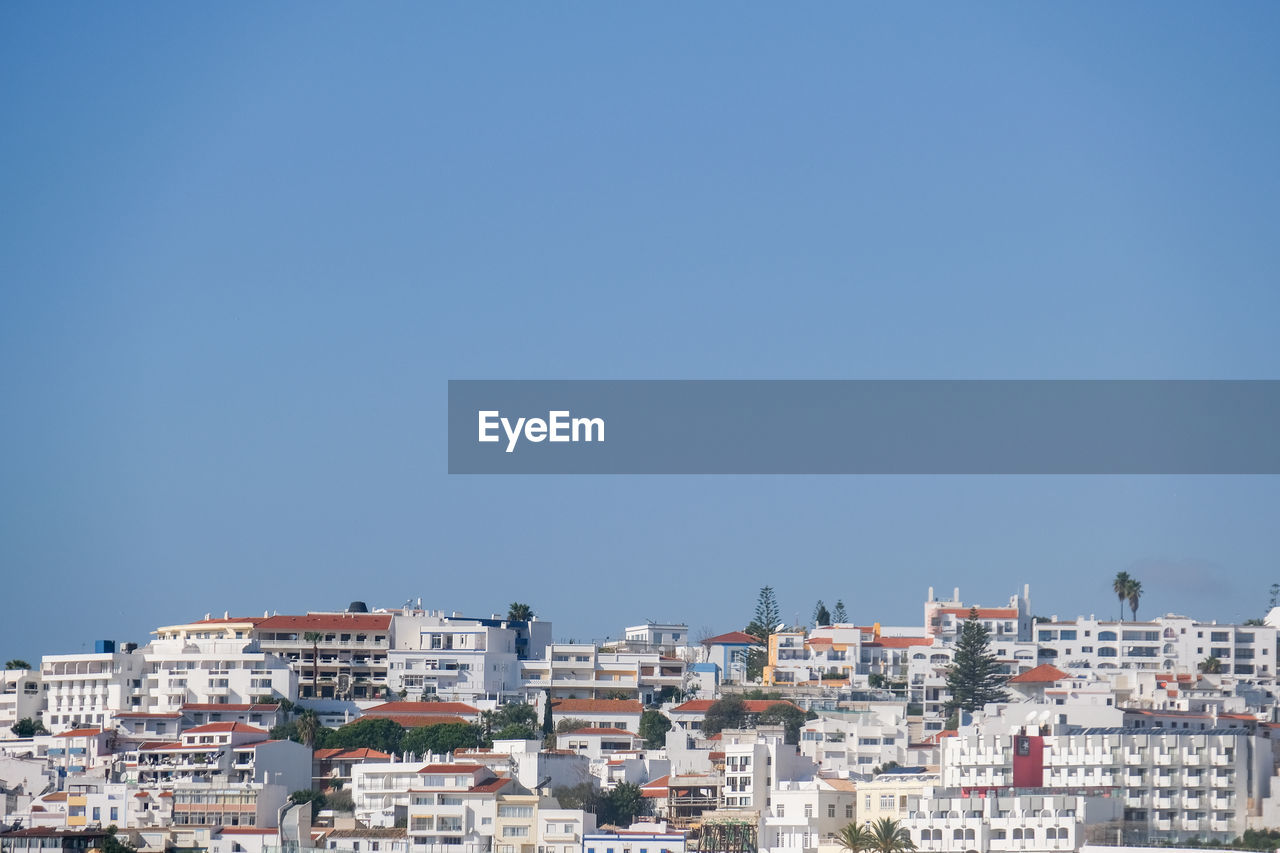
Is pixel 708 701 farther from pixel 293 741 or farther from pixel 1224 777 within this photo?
pixel 1224 777

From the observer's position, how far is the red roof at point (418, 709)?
8794 cm

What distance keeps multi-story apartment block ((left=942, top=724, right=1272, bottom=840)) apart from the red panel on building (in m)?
0.03

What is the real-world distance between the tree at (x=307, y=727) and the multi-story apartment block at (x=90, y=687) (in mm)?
8280

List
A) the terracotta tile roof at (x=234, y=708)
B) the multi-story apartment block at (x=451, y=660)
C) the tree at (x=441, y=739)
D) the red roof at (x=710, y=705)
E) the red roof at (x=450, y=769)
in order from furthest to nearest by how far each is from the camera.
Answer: the multi-story apartment block at (x=451, y=660)
the red roof at (x=710, y=705)
the terracotta tile roof at (x=234, y=708)
the tree at (x=441, y=739)
the red roof at (x=450, y=769)

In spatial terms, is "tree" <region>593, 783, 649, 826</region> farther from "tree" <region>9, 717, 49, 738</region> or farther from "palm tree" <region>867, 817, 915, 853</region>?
"tree" <region>9, 717, 49, 738</region>

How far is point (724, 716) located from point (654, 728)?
3.04m

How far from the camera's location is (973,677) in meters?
95.8

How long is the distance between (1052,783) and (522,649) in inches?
1488

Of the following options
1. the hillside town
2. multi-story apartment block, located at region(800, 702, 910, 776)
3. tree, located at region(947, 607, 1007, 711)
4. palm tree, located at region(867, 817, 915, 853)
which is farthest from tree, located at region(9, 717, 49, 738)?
palm tree, located at region(867, 817, 915, 853)

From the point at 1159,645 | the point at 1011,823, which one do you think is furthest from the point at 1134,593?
the point at 1011,823

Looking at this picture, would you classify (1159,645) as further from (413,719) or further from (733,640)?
(413,719)

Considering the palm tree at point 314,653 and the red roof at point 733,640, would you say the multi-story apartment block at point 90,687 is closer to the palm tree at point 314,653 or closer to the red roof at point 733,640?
the palm tree at point 314,653

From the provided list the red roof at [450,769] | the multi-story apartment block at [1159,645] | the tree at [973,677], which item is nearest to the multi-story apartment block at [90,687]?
the red roof at [450,769]

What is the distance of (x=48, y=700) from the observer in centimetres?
9444
